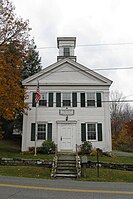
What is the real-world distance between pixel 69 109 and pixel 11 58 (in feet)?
22.1

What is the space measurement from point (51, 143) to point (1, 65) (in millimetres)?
7669

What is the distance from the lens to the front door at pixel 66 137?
2091 centimetres

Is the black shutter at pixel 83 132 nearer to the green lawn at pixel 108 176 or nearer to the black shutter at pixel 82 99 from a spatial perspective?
the black shutter at pixel 82 99

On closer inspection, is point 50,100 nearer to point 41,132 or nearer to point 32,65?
point 41,132

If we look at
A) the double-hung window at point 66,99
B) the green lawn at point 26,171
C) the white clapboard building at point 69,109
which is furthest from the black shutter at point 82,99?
the green lawn at point 26,171

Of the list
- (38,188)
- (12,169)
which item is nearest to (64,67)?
(12,169)

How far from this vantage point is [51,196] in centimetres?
781

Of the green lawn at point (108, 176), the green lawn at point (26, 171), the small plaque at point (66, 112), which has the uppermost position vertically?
the small plaque at point (66, 112)

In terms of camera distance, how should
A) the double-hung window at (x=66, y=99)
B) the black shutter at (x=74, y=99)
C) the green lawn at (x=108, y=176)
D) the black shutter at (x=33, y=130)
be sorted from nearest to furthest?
1. the green lawn at (x=108, y=176)
2. the black shutter at (x=33, y=130)
3. the black shutter at (x=74, y=99)
4. the double-hung window at (x=66, y=99)

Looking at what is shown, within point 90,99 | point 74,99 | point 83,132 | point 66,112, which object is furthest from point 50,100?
point 83,132

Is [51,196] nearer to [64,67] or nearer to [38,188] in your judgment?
[38,188]

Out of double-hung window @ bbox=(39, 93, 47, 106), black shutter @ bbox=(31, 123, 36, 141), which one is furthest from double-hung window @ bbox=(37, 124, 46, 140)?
double-hung window @ bbox=(39, 93, 47, 106)

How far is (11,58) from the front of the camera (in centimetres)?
1833

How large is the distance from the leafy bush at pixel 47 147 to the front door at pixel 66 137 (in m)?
0.83
